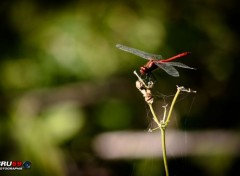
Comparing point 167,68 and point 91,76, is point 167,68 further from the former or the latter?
point 91,76

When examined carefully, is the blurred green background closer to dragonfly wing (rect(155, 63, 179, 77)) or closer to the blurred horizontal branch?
the blurred horizontal branch

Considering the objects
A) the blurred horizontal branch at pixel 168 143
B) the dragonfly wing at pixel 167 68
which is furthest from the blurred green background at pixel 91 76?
the dragonfly wing at pixel 167 68

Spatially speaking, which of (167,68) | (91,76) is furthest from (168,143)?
(167,68)

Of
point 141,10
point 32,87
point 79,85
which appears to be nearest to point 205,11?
point 141,10

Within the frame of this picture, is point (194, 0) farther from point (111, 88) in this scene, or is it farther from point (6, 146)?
point (6, 146)

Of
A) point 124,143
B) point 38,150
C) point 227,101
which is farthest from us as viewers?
point 227,101

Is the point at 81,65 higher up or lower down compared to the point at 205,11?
lower down

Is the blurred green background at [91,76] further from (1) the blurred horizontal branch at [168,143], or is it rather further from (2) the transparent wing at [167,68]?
(2) the transparent wing at [167,68]
